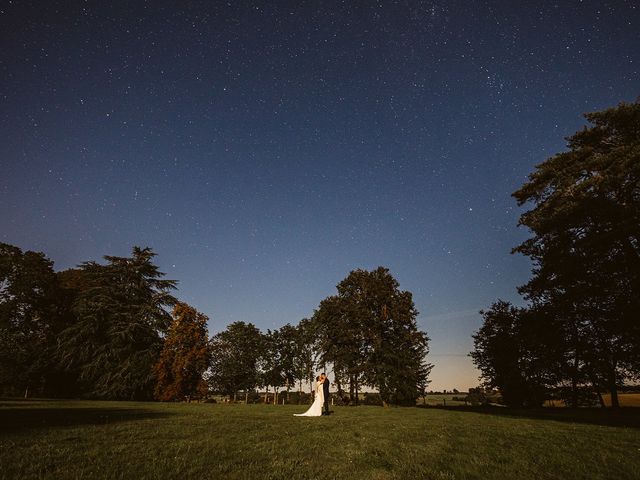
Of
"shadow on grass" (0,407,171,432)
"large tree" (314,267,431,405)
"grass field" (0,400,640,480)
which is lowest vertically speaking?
"shadow on grass" (0,407,171,432)

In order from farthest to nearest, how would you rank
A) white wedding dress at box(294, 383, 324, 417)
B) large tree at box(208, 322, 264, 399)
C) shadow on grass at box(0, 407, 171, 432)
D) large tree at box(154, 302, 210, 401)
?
large tree at box(208, 322, 264, 399)
large tree at box(154, 302, 210, 401)
white wedding dress at box(294, 383, 324, 417)
shadow on grass at box(0, 407, 171, 432)

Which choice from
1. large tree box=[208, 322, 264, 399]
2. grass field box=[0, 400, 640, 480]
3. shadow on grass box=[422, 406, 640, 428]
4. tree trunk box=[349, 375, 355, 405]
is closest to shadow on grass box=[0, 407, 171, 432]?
grass field box=[0, 400, 640, 480]

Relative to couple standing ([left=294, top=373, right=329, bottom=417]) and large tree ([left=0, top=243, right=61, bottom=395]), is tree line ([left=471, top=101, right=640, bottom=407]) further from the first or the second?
large tree ([left=0, top=243, right=61, bottom=395])

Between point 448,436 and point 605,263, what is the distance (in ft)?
62.9

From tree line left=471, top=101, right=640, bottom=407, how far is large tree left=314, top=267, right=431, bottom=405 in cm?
1352

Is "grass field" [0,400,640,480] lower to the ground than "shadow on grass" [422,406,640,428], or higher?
higher

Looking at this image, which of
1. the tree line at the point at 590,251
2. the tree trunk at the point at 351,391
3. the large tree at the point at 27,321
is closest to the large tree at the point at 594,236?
the tree line at the point at 590,251

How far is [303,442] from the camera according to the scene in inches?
367

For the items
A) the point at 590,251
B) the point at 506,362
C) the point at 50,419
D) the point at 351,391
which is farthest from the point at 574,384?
the point at 50,419

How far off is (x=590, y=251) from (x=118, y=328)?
4562 centimetres

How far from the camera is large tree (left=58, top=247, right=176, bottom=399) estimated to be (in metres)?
37.6

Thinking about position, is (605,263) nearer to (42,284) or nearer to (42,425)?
(42,425)

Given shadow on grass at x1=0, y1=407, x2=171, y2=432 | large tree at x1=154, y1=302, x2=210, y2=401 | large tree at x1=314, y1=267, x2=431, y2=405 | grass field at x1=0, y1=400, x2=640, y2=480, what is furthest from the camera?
large tree at x1=314, y1=267, x2=431, y2=405

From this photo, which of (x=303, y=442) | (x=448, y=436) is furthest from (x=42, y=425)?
(x=448, y=436)
